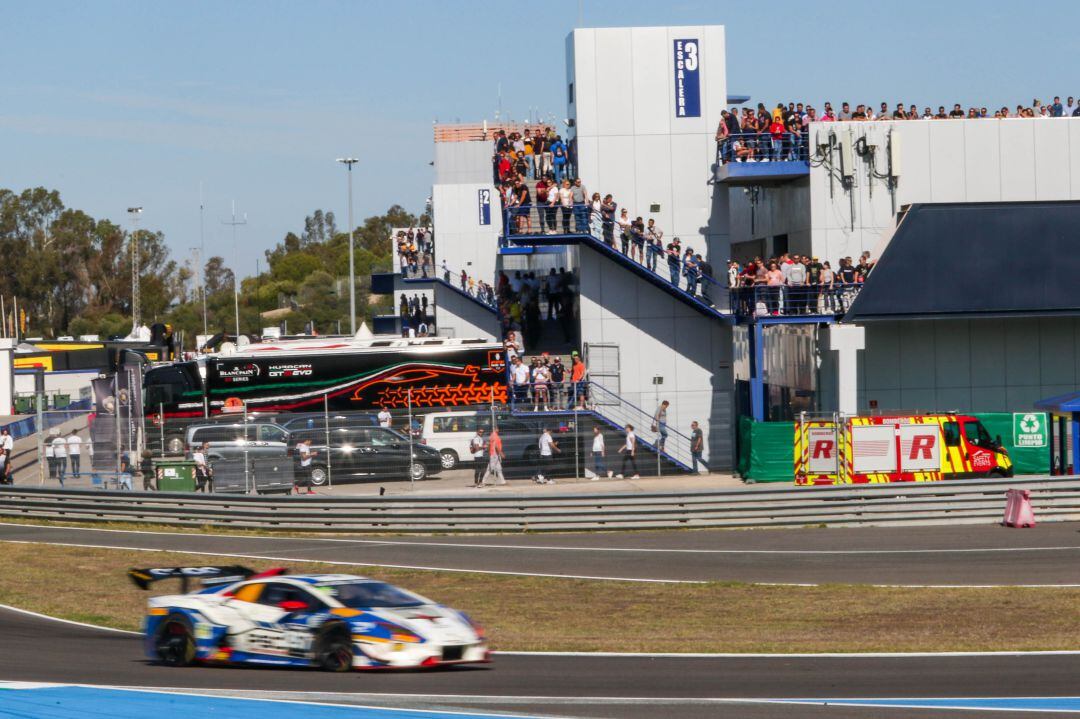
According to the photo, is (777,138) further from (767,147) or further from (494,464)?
(494,464)

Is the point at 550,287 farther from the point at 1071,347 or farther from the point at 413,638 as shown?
the point at 413,638

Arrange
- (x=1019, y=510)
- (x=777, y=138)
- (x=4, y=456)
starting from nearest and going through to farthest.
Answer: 1. (x=1019, y=510)
2. (x=4, y=456)
3. (x=777, y=138)

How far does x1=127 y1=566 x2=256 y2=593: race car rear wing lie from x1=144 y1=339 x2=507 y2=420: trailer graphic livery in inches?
1001

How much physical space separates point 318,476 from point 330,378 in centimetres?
949

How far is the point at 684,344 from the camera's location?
3712 cm

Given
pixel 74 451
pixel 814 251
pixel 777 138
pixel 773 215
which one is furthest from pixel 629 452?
pixel 74 451

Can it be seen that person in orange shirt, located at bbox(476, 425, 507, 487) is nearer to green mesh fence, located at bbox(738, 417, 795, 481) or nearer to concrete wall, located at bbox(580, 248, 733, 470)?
concrete wall, located at bbox(580, 248, 733, 470)

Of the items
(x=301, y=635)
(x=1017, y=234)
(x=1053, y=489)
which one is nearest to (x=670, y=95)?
(x=1017, y=234)

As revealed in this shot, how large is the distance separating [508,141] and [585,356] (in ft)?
25.6

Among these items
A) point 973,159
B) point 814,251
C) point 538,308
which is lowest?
point 538,308

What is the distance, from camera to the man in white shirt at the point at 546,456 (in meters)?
31.2

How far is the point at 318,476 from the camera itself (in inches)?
1228

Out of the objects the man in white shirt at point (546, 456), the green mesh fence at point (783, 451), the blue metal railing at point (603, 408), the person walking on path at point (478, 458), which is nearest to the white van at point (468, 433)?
the man in white shirt at point (546, 456)

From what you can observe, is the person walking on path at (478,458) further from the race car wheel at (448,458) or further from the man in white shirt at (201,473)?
the man in white shirt at (201,473)
